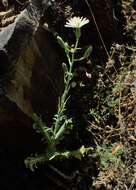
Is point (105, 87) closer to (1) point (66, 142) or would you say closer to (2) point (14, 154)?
(1) point (66, 142)

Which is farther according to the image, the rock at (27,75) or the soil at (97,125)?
the soil at (97,125)

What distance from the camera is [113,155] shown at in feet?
7.22

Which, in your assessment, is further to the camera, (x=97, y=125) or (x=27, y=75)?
(x=97, y=125)

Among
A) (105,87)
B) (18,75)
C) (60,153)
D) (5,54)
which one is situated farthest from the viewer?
(105,87)

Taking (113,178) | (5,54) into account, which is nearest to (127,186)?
(113,178)

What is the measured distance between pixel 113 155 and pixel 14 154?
438 millimetres

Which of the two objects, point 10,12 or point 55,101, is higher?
point 10,12

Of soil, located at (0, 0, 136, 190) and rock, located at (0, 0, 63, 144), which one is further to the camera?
soil, located at (0, 0, 136, 190)

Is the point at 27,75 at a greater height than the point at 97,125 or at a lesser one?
Result: greater

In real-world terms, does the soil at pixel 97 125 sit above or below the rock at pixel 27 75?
below

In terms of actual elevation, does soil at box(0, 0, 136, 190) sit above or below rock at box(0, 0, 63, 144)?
below

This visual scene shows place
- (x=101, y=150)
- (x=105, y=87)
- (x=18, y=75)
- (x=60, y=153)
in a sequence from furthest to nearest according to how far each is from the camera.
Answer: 1. (x=105, y=87)
2. (x=101, y=150)
3. (x=60, y=153)
4. (x=18, y=75)

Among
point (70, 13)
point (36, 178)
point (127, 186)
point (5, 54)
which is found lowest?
point (127, 186)

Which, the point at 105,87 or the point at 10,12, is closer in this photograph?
the point at 10,12
